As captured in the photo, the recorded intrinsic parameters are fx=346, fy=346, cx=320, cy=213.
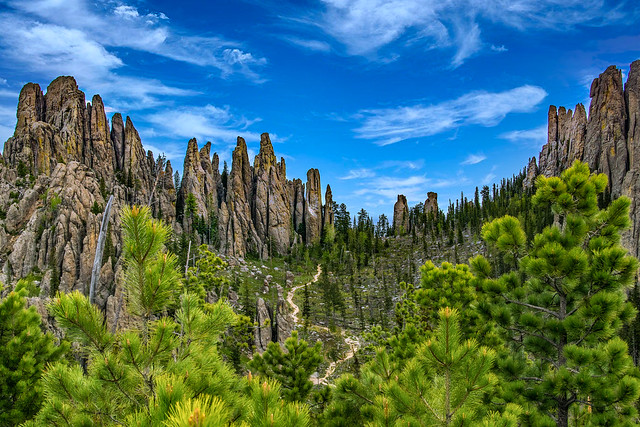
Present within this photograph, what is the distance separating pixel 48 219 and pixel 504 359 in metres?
66.4

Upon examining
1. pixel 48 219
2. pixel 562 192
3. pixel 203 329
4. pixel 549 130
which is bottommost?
pixel 203 329

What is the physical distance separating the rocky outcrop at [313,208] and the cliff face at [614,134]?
77.2 meters

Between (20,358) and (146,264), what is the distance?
8.21 m

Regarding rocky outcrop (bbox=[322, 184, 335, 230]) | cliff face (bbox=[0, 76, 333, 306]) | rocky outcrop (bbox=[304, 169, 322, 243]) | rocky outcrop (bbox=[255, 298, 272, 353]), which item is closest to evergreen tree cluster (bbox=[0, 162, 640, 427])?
cliff face (bbox=[0, 76, 333, 306])

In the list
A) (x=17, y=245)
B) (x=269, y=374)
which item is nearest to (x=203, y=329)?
(x=269, y=374)

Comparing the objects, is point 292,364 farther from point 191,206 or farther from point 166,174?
point 166,174

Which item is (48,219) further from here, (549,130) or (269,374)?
(549,130)

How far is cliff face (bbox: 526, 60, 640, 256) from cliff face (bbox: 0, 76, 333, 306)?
8137 centimetres

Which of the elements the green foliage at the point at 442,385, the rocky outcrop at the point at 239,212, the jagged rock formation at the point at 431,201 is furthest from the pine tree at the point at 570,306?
the jagged rock formation at the point at 431,201

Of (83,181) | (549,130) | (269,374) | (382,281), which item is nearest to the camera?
(269,374)

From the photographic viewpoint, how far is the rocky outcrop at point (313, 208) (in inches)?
4680

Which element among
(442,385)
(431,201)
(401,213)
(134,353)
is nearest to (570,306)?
(442,385)

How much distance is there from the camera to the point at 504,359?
6719mm

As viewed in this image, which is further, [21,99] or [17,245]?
[21,99]
